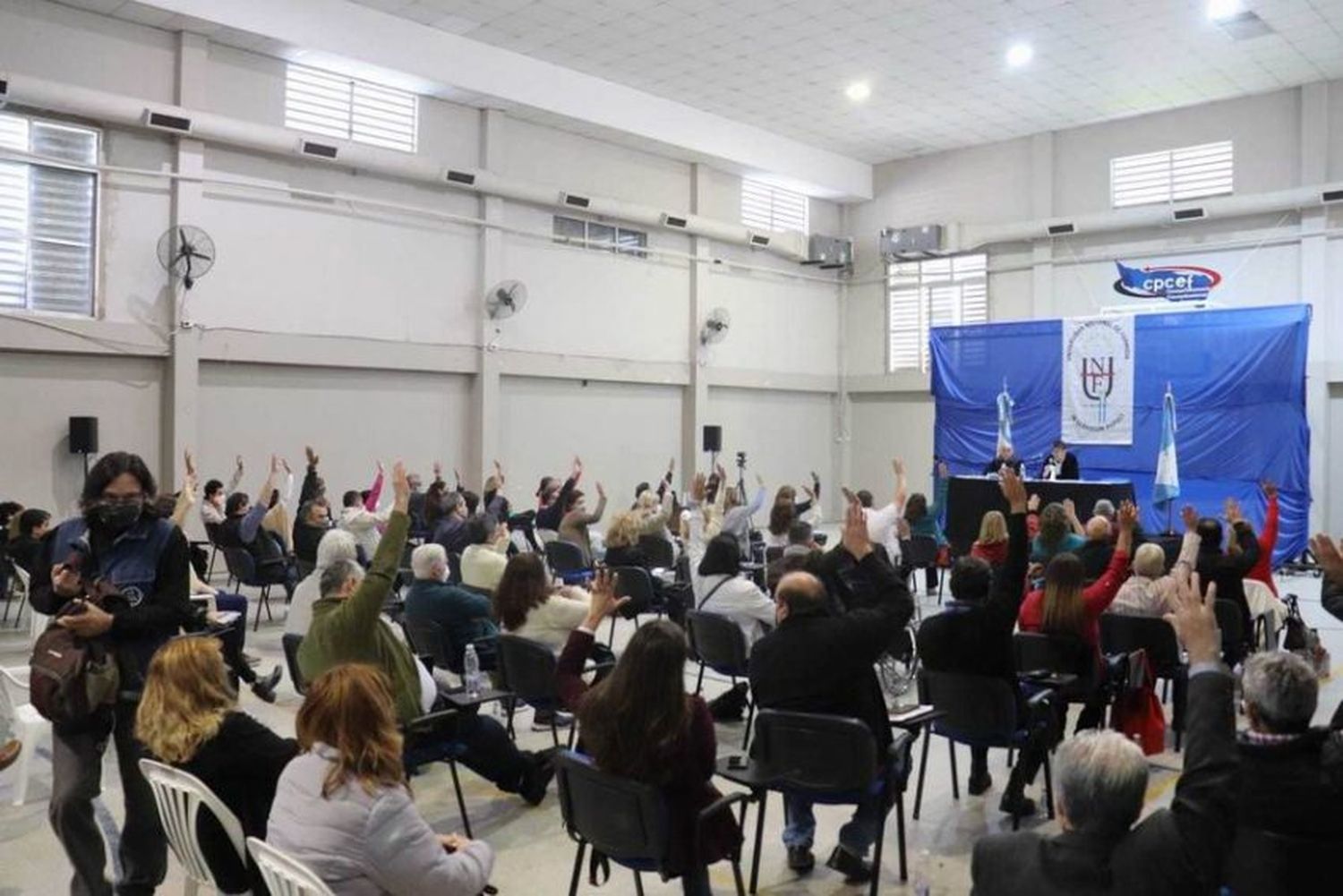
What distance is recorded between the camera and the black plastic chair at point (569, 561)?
787 centimetres

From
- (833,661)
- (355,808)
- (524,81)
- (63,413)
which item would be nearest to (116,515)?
(355,808)

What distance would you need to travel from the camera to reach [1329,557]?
3.80 m

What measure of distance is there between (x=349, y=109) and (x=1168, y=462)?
1091cm

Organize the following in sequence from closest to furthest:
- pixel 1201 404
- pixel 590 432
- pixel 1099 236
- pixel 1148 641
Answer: pixel 1148 641, pixel 1201 404, pixel 590 432, pixel 1099 236

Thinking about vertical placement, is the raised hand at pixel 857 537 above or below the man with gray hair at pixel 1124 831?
above

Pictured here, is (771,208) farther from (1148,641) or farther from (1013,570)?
(1013,570)

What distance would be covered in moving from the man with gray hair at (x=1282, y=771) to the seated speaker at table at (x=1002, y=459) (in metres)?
10.3

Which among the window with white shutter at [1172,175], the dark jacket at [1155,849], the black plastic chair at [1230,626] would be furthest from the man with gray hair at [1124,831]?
the window with white shutter at [1172,175]

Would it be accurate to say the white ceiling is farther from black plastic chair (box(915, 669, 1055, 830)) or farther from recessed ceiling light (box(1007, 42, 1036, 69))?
black plastic chair (box(915, 669, 1055, 830))

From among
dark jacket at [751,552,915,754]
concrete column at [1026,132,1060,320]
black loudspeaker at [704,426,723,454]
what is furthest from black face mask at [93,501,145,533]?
concrete column at [1026,132,1060,320]

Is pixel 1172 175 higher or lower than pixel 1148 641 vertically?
higher

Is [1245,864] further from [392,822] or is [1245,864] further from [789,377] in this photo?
[789,377]

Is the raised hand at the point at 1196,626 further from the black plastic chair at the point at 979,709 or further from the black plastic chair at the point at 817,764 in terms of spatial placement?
the black plastic chair at the point at 979,709

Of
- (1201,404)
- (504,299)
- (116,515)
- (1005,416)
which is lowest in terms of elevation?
(116,515)
